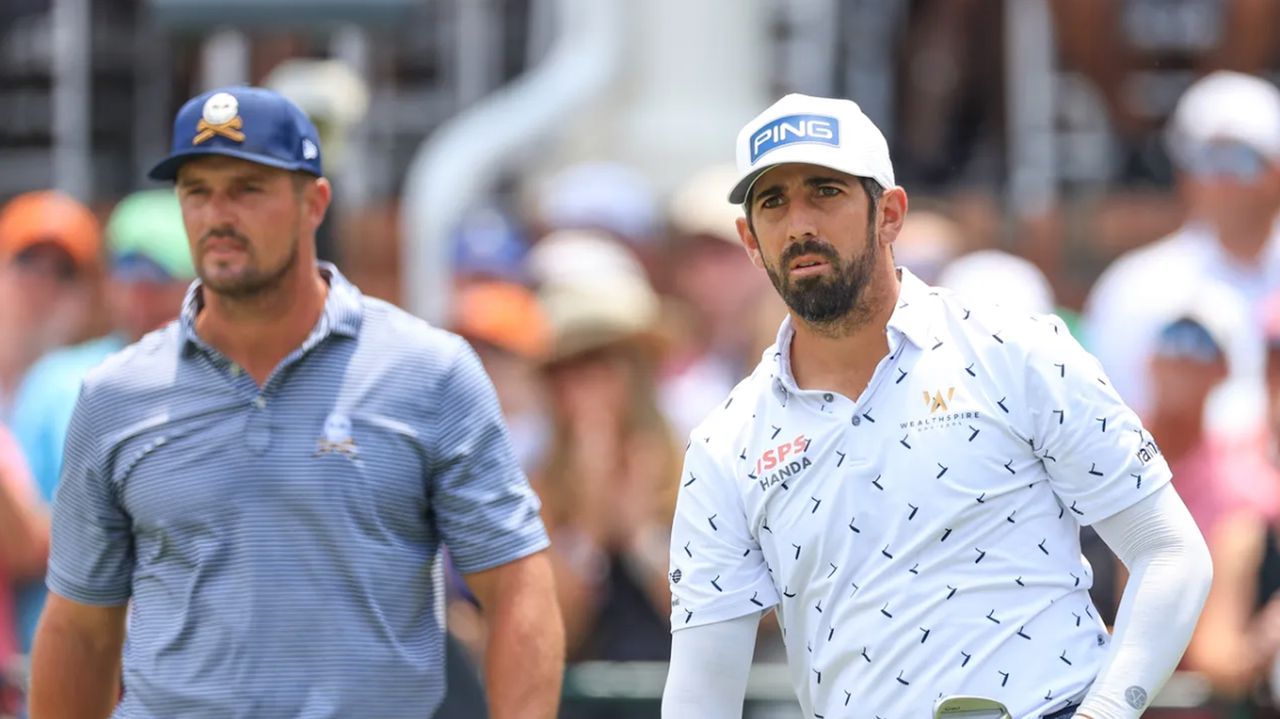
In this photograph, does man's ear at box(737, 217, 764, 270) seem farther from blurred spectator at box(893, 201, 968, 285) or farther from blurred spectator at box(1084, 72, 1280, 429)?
blurred spectator at box(1084, 72, 1280, 429)

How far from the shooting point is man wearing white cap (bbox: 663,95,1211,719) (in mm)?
4488

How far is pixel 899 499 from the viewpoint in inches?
180

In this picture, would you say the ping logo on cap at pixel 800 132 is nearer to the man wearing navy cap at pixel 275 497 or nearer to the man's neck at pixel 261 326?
the man wearing navy cap at pixel 275 497

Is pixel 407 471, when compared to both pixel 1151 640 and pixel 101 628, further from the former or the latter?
pixel 1151 640

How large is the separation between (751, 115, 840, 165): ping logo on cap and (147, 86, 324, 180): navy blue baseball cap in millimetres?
1285

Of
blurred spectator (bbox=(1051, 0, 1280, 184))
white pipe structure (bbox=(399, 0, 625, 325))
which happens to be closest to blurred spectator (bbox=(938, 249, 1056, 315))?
white pipe structure (bbox=(399, 0, 625, 325))

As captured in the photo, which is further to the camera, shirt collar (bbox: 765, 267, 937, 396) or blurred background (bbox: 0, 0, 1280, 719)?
blurred background (bbox: 0, 0, 1280, 719)

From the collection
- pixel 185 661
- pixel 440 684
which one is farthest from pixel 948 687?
pixel 185 661

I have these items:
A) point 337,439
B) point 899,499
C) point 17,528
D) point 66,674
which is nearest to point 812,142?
point 899,499

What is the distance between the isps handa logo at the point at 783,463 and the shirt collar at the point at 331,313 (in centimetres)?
120

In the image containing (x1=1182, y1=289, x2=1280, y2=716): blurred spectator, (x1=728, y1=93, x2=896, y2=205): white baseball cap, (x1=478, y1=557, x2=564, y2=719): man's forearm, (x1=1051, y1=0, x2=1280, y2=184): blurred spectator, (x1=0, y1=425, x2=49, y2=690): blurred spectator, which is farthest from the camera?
(x1=1051, y1=0, x2=1280, y2=184): blurred spectator

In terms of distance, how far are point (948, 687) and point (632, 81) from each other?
6297 mm

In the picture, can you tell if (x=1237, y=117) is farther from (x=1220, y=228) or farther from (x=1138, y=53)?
(x=1138, y=53)

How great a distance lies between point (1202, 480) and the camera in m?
7.41
